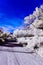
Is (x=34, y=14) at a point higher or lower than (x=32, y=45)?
higher

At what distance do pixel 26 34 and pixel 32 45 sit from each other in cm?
908

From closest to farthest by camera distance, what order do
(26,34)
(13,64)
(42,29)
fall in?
(13,64)
(42,29)
(26,34)

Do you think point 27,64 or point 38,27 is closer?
point 27,64

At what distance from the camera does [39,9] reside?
132ft

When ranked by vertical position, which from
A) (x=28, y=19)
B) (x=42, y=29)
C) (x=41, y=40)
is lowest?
(x=41, y=40)

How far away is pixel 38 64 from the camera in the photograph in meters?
11.6

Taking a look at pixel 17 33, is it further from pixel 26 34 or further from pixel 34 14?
pixel 34 14

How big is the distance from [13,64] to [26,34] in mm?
23332

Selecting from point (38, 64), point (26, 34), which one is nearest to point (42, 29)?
point (26, 34)

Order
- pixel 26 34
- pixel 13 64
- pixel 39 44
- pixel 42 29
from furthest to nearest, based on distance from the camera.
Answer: pixel 26 34, pixel 42 29, pixel 39 44, pixel 13 64

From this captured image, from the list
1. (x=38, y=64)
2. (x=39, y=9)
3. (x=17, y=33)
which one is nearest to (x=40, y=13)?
(x=39, y=9)

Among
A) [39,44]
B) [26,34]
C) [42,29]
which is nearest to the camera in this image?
[39,44]

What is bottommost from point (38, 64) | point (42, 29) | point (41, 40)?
point (38, 64)

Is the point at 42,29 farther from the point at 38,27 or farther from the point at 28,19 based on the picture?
the point at 28,19
